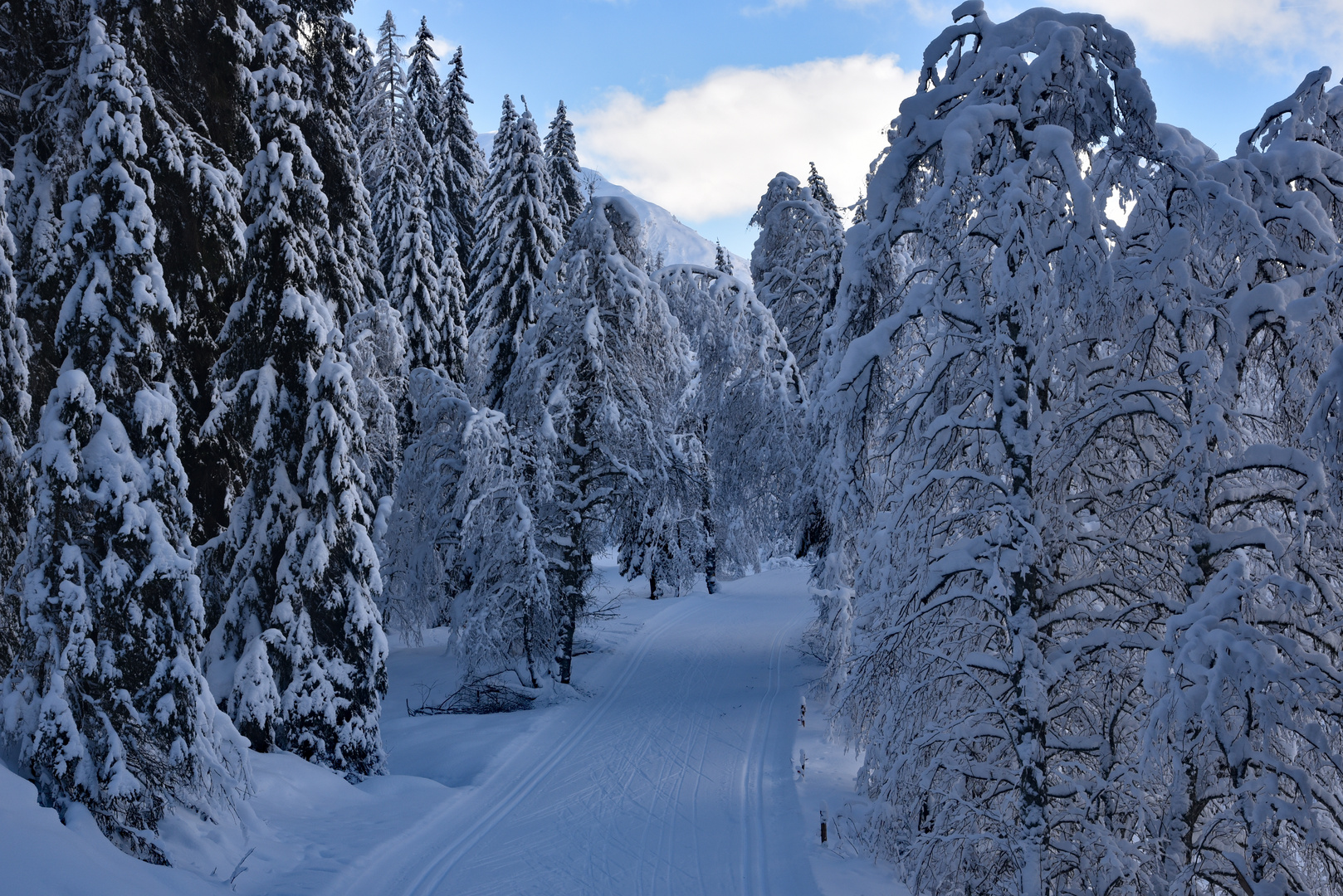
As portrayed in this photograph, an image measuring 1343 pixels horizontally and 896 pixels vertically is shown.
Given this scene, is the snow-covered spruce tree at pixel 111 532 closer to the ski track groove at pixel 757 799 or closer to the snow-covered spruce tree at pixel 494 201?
the ski track groove at pixel 757 799

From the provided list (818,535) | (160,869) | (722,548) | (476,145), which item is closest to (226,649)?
(160,869)

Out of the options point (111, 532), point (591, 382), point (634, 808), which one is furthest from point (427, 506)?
point (111, 532)

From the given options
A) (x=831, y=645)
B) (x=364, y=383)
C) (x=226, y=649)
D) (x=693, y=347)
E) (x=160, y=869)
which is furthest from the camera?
(x=693, y=347)

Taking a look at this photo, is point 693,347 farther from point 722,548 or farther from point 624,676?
point 722,548

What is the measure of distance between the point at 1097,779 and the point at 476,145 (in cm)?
3703

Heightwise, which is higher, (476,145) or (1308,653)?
(476,145)

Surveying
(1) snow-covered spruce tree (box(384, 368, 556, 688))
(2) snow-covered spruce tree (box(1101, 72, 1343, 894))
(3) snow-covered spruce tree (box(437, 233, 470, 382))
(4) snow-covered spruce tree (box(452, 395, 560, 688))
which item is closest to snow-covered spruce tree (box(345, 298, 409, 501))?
(1) snow-covered spruce tree (box(384, 368, 556, 688))

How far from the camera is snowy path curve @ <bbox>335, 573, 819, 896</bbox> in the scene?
9.20 meters

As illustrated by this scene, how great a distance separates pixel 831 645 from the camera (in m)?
14.0

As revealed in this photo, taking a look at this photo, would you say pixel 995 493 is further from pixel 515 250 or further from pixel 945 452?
pixel 515 250

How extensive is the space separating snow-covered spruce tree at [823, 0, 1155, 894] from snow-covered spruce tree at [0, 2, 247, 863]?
262 inches

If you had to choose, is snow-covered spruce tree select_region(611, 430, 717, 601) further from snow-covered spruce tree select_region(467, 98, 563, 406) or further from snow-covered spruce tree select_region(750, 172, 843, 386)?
snow-covered spruce tree select_region(467, 98, 563, 406)

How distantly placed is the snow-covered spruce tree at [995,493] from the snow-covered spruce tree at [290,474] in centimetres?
782

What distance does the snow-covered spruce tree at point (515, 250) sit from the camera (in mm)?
20766
